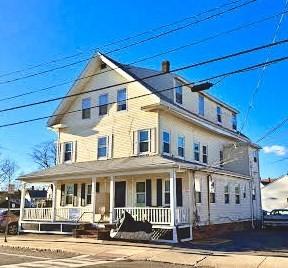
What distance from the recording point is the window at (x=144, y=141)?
74.3 ft

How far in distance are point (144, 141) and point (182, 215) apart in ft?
16.5

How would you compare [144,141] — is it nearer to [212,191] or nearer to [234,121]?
[212,191]

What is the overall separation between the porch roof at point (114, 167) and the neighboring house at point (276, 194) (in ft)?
84.7

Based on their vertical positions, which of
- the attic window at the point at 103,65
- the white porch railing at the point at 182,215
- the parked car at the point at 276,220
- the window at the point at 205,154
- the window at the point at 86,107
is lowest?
the parked car at the point at 276,220

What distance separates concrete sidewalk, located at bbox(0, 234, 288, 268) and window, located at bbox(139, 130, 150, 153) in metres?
6.02

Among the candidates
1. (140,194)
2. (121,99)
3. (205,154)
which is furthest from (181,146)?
(121,99)

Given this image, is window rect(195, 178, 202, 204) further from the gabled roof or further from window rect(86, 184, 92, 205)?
window rect(86, 184, 92, 205)

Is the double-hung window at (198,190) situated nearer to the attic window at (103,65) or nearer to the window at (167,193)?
the window at (167,193)

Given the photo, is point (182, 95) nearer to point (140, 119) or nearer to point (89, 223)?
point (140, 119)

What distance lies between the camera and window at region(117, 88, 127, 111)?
24.2 m

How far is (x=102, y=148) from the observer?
81.1ft

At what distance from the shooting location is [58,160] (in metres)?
27.0

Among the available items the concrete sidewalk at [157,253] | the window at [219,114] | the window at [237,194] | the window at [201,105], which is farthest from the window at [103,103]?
the window at [237,194]

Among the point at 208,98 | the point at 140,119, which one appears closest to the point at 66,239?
the point at 140,119
